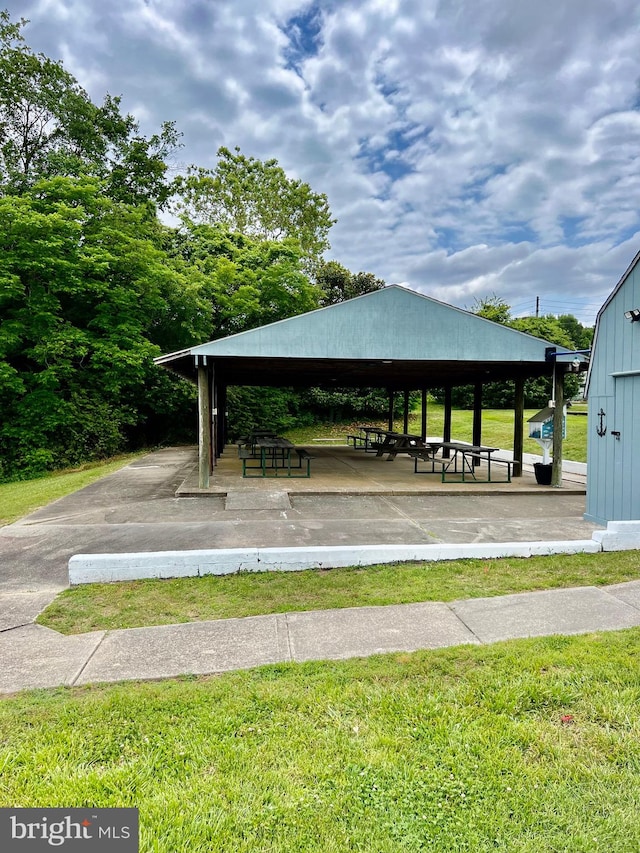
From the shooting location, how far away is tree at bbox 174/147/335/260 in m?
28.4

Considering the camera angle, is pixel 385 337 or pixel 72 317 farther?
pixel 72 317

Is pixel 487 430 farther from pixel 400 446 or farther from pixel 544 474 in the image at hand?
pixel 544 474

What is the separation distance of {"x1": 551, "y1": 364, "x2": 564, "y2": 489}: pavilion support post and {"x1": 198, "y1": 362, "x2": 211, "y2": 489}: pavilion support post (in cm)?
679

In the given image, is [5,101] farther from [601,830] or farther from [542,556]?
[601,830]

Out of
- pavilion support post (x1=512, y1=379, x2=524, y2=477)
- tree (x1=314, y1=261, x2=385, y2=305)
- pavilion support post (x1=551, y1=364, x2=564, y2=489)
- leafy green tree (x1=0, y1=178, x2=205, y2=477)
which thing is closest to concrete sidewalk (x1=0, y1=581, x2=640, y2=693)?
pavilion support post (x1=551, y1=364, x2=564, y2=489)

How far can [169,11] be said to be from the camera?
10.7m

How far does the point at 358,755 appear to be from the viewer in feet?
6.79

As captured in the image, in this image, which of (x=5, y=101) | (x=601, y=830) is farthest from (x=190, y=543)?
(x=5, y=101)

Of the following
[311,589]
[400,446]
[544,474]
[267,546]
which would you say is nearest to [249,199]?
[400,446]

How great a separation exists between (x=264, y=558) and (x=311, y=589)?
676mm

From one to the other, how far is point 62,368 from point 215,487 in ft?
26.7

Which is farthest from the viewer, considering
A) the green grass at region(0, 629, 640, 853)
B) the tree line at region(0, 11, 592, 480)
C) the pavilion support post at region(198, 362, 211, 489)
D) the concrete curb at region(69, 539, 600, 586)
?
the tree line at region(0, 11, 592, 480)

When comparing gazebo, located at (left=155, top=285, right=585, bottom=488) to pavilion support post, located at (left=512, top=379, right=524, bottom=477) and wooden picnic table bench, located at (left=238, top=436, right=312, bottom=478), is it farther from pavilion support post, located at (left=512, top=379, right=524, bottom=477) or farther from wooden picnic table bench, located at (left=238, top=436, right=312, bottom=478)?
wooden picnic table bench, located at (left=238, top=436, right=312, bottom=478)

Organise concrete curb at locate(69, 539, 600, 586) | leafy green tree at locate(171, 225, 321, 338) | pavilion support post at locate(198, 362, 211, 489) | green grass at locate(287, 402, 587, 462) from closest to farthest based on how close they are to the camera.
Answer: concrete curb at locate(69, 539, 600, 586) → pavilion support post at locate(198, 362, 211, 489) → green grass at locate(287, 402, 587, 462) → leafy green tree at locate(171, 225, 321, 338)
